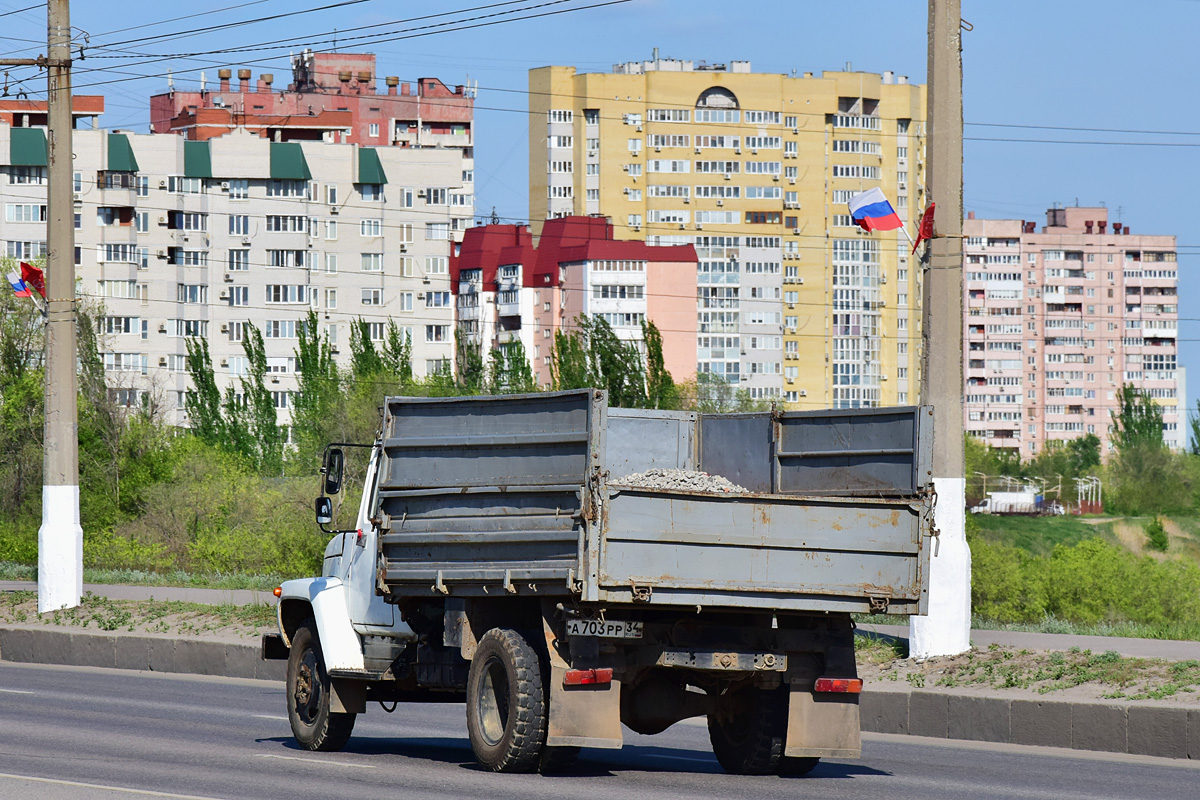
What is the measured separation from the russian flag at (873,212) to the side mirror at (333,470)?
30.8ft

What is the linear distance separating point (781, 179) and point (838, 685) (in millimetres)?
146255

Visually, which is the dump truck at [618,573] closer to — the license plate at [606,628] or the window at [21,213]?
the license plate at [606,628]

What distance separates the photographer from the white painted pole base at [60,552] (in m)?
23.2

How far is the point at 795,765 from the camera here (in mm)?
11250

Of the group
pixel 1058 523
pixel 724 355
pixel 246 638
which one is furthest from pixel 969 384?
pixel 246 638

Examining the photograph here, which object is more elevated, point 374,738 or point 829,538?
point 829,538

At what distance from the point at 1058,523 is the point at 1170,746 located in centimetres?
8558

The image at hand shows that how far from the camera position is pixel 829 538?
34.6ft

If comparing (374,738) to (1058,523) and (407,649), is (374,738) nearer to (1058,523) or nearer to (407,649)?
(407,649)

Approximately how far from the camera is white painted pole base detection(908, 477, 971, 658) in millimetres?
16141

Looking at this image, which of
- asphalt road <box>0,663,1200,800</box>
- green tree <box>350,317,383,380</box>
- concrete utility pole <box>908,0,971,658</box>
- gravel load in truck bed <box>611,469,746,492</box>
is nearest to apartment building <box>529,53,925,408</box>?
green tree <box>350,317,383,380</box>

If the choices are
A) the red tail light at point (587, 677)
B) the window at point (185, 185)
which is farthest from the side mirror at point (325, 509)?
the window at point (185, 185)

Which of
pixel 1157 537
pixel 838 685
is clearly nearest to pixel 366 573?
pixel 838 685

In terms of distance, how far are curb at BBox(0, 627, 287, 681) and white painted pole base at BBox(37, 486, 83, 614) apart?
2.60ft
